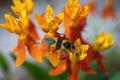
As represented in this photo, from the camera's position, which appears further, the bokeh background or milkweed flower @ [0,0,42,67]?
the bokeh background

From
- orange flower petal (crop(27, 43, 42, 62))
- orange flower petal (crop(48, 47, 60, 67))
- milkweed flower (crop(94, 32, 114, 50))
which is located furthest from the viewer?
milkweed flower (crop(94, 32, 114, 50))

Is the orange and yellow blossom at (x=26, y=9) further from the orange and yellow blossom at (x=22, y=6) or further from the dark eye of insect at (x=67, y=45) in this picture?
the dark eye of insect at (x=67, y=45)

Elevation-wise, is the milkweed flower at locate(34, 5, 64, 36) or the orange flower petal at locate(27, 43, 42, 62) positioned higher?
the milkweed flower at locate(34, 5, 64, 36)

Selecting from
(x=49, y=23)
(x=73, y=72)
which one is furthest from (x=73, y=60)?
(x=49, y=23)

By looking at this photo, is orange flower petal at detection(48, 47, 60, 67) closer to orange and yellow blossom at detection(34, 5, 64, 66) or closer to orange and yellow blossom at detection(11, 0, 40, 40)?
orange and yellow blossom at detection(34, 5, 64, 66)

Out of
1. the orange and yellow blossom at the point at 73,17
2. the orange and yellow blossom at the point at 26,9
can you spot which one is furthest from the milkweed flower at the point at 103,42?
the orange and yellow blossom at the point at 26,9

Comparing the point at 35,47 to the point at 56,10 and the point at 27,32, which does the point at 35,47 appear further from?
the point at 56,10

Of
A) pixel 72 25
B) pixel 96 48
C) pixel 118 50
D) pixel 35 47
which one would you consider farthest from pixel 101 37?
pixel 118 50

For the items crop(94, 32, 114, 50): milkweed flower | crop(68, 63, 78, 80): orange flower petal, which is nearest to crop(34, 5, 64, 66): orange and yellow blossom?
crop(68, 63, 78, 80): orange flower petal
